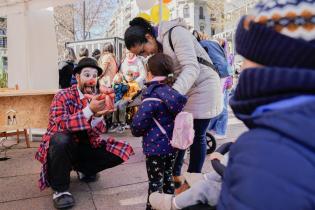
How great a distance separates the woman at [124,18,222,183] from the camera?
2.78 meters

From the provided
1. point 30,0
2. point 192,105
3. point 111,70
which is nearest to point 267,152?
point 192,105

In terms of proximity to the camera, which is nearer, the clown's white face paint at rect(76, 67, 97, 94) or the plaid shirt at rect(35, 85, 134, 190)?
the plaid shirt at rect(35, 85, 134, 190)

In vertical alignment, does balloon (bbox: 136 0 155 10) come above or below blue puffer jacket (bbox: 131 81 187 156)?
above

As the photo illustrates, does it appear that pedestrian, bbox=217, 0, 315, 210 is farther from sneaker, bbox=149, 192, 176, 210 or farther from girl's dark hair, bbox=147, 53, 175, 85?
girl's dark hair, bbox=147, 53, 175, 85

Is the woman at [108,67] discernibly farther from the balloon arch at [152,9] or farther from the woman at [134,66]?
the balloon arch at [152,9]

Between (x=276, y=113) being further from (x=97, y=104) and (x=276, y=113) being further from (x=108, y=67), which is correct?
(x=108, y=67)

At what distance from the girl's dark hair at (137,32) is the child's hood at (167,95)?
1.29ft

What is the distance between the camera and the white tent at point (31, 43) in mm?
6219

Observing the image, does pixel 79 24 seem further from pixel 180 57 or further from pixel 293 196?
pixel 293 196

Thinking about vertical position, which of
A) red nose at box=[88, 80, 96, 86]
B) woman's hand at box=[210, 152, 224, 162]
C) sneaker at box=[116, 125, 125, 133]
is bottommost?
sneaker at box=[116, 125, 125, 133]

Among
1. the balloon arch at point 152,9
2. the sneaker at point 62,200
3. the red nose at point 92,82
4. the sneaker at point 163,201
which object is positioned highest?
the balloon arch at point 152,9

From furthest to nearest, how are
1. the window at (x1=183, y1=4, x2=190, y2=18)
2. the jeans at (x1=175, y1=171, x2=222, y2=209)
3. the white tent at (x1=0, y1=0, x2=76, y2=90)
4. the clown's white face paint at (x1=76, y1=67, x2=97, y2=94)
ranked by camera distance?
Result: 1. the window at (x1=183, y1=4, x2=190, y2=18)
2. the white tent at (x1=0, y1=0, x2=76, y2=90)
3. the clown's white face paint at (x1=76, y1=67, x2=97, y2=94)
4. the jeans at (x1=175, y1=171, x2=222, y2=209)

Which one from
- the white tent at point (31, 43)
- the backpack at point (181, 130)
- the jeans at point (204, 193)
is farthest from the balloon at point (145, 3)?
the jeans at point (204, 193)

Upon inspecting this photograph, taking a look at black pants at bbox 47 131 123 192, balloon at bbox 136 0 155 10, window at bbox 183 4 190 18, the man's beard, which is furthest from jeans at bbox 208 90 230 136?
window at bbox 183 4 190 18
